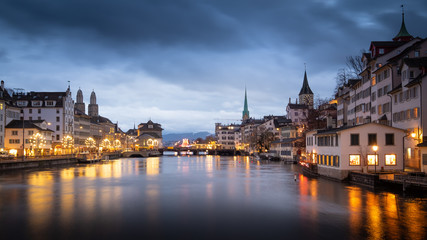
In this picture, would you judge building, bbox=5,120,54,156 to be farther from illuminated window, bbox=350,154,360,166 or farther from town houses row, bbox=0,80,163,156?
illuminated window, bbox=350,154,360,166

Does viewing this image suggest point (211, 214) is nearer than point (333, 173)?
Yes

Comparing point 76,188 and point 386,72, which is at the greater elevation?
point 386,72

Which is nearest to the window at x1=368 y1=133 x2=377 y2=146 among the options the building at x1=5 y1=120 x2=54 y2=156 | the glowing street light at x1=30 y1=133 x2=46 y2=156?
the building at x1=5 y1=120 x2=54 y2=156

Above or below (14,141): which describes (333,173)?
below

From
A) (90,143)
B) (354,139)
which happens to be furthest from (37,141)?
(354,139)

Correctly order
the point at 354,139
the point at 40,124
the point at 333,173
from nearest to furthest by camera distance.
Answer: the point at 354,139 < the point at 333,173 < the point at 40,124

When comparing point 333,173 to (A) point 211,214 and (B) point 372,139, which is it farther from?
(A) point 211,214

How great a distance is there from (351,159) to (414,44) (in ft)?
61.5

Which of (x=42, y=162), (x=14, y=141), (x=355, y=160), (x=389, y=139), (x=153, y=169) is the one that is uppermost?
(x=389, y=139)

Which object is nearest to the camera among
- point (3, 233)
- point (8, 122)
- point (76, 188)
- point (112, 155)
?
point (3, 233)

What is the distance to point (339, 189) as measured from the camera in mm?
43719

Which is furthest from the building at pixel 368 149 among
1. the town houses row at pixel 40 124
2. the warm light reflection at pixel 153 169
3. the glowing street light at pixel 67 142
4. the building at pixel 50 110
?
the building at pixel 50 110

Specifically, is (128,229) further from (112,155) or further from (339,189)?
(112,155)

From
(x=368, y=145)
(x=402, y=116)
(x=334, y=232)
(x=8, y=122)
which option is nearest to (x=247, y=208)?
(x=334, y=232)
